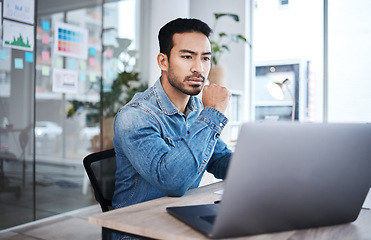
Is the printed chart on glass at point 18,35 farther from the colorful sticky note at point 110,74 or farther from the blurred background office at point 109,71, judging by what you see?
the colorful sticky note at point 110,74

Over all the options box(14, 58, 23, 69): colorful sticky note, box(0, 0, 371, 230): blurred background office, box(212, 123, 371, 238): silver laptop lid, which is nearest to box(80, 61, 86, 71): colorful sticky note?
box(0, 0, 371, 230): blurred background office

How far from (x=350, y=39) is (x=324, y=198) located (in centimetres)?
431

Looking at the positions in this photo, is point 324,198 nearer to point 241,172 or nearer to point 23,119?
point 241,172

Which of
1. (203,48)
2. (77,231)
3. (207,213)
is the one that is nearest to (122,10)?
(77,231)

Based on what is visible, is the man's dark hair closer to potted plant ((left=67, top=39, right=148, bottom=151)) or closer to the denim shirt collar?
the denim shirt collar

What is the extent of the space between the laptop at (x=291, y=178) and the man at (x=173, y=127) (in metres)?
0.27

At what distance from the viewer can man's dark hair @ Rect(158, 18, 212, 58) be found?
136 cm

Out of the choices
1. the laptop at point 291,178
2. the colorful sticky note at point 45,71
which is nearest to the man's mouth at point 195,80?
the laptop at point 291,178

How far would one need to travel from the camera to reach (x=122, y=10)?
4188 millimetres

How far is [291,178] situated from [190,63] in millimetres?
755

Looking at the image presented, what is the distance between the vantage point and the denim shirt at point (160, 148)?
102 cm

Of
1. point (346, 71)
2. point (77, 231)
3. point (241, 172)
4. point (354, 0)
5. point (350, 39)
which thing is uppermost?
point (354, 0)

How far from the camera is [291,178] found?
0.66 meters

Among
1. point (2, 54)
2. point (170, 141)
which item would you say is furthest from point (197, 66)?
point (2, 54)
